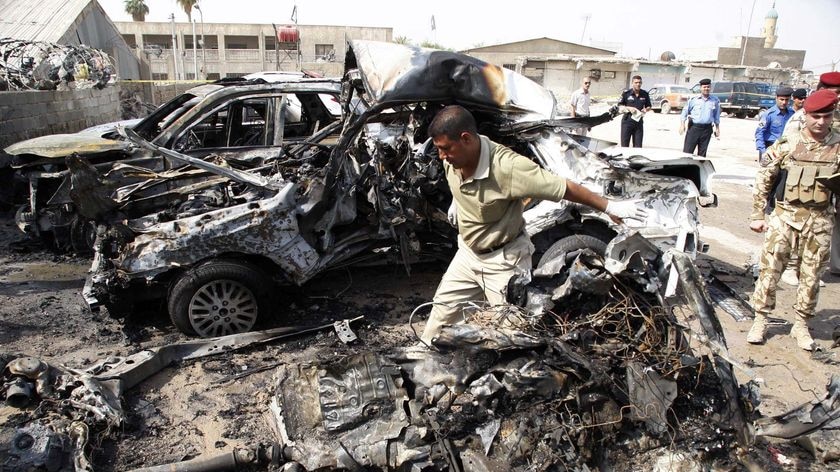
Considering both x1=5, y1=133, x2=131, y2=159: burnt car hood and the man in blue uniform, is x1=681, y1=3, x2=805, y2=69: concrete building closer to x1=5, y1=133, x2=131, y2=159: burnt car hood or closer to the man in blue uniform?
the man in blue uniform

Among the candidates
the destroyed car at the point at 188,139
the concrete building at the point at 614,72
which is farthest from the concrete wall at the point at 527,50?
the destroyed car at the point at 188,139

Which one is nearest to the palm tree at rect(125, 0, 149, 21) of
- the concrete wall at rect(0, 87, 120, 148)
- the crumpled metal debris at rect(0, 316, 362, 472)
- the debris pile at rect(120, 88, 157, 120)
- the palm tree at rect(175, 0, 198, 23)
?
the palm tree at rect(175, 0, 198, 23)

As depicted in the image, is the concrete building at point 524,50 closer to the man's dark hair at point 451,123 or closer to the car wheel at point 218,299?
the car wheel at point 218,299

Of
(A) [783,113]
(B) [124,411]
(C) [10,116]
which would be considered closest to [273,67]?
(C) [10,116]

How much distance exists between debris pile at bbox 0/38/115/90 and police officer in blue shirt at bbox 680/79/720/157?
11.5m

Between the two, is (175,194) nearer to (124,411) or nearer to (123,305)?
(123,305)

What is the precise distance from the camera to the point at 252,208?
4133 mm

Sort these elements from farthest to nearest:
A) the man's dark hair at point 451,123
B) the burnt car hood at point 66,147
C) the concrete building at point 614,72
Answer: the concrete building at point 614,72
the burnt car hood at point 66,147
the man's dark hair at point 451,123

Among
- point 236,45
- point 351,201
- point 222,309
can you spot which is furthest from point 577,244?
point 236,45

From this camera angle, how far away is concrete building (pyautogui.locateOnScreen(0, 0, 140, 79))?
669 inches

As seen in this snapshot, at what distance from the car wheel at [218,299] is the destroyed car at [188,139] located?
1383 mm

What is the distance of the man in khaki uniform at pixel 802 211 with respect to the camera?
13.2 feet

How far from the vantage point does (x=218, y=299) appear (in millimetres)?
4246

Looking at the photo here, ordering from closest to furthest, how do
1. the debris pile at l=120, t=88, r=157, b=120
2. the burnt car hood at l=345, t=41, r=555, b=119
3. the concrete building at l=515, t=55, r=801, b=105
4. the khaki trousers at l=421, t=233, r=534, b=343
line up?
the khaki trousers at l=421, t=233, r=534, b=343, the burnt car hood at l=345, t=41, r=555, b=119, the debris pile at l=120, t=88, r=157, b=120, the concrete building at l=515, t=55, r=801, b=105
